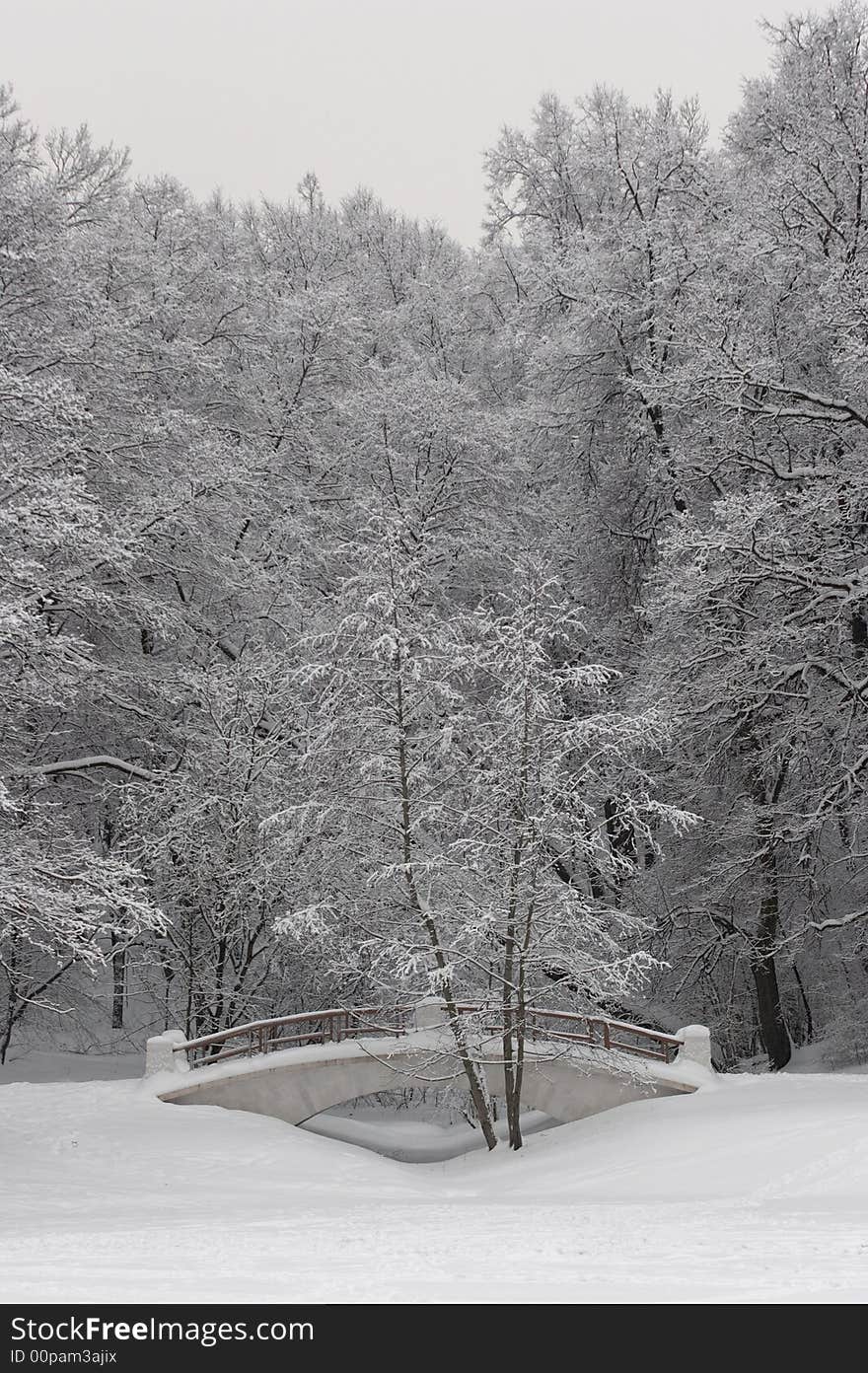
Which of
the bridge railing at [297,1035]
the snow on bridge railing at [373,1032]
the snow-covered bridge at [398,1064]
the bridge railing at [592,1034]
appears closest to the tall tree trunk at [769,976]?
the snow on bridge railing at [373,1032]

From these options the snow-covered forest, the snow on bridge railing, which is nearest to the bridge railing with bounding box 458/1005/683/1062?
the snow on bridge railing

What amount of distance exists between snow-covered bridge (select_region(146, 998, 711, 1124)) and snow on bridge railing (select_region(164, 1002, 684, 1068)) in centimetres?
3

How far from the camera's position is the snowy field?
592 cm

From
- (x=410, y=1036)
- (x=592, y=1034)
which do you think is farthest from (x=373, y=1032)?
(x=592, y=1034)

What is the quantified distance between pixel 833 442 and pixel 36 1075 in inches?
732

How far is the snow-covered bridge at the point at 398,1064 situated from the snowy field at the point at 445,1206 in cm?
61

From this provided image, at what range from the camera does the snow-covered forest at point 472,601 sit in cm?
1399

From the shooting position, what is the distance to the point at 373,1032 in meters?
18.8

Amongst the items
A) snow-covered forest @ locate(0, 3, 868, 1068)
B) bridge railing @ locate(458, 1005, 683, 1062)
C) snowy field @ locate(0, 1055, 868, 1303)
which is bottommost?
snowy field @ locate(0, 1055, 868, 1303)

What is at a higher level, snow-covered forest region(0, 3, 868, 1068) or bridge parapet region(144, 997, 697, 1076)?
snow-covered forest region(0, 3, 868, 1068)

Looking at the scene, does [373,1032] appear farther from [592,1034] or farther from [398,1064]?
[592,1034]

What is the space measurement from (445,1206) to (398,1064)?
6.95m

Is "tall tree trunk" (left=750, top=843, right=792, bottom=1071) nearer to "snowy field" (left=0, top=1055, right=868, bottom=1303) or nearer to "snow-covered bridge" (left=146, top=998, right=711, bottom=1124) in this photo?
"snow-covered bridge" (left=146, top=998, right=711, bottom=1124)

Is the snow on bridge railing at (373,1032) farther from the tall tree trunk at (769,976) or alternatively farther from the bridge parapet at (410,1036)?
the tall tree trunk at (769,976)
